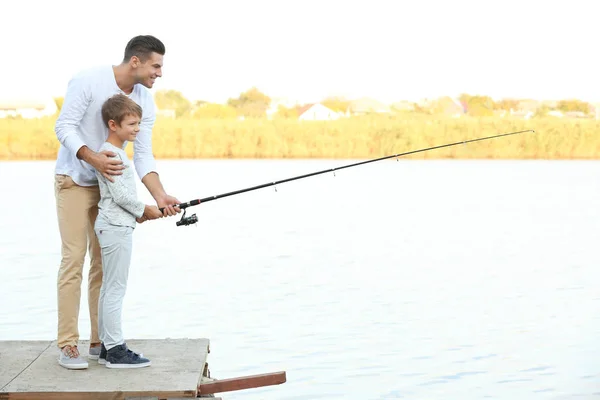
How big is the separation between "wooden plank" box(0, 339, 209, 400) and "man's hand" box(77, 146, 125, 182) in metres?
0.74

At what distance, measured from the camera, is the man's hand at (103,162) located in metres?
4.25

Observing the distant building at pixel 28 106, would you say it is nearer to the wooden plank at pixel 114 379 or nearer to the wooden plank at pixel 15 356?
the wooden plank at pixel 15 356

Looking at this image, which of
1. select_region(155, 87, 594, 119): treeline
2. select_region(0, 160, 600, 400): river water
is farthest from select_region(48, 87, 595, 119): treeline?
select_region(0, 160, 600, 400): river water

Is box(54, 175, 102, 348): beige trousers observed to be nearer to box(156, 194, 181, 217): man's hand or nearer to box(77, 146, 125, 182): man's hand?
box(77, 146, 125, 182): man's hand

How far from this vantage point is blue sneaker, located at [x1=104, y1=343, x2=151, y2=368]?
171 inches

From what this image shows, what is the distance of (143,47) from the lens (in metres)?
4.35

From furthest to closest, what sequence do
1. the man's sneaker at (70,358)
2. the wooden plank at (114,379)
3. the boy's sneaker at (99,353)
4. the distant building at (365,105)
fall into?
the distant building at (365,105), the boy's sneaker at (99,353), the man's sneaker at (70,358), the wooden plank at (114,379)

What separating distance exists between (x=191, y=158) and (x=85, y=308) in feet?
67.5

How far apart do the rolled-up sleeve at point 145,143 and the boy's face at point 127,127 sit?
0.55 ft

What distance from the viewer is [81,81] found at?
14.3ft

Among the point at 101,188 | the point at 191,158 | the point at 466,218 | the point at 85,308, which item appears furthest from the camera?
the point at 191,158

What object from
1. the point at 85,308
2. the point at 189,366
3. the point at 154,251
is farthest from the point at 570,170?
the point at 189,366

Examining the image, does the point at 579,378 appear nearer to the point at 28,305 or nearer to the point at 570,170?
the point at 28,305

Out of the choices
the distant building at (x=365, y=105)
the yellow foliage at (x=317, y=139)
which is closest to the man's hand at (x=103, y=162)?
the yellow foliage at (x=317, y=139)
